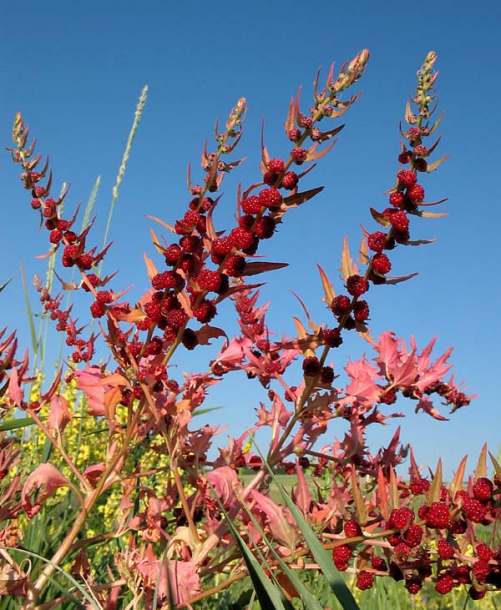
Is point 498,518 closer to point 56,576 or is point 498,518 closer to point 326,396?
point 326,396

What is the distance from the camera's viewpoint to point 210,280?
119cm

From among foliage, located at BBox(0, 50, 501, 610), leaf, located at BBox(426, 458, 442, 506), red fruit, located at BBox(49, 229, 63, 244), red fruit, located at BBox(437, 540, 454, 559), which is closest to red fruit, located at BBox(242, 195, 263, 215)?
foliage, located at BBox(0, 50, 501, 610)

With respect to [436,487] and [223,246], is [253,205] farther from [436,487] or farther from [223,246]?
[436,487]

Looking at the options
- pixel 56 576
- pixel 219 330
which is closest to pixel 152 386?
pixel 219 330

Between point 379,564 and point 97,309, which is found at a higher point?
point 97,309

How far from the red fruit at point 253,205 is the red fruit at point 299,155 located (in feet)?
0.38

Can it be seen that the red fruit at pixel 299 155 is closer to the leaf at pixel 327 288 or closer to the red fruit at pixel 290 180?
the red fruit at pixel 290 180

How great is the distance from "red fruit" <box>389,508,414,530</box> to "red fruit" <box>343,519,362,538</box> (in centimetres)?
7

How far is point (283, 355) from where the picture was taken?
1.62 meters

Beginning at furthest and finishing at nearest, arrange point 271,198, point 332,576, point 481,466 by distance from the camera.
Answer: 1. point 481,466
2. point 271,198
3. point 332,576

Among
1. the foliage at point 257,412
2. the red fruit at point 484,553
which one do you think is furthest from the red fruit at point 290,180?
the red fruit at point 484,553

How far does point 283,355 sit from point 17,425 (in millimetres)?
777

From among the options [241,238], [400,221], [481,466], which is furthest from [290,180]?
[481,466]

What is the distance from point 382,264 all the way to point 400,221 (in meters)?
0.10
